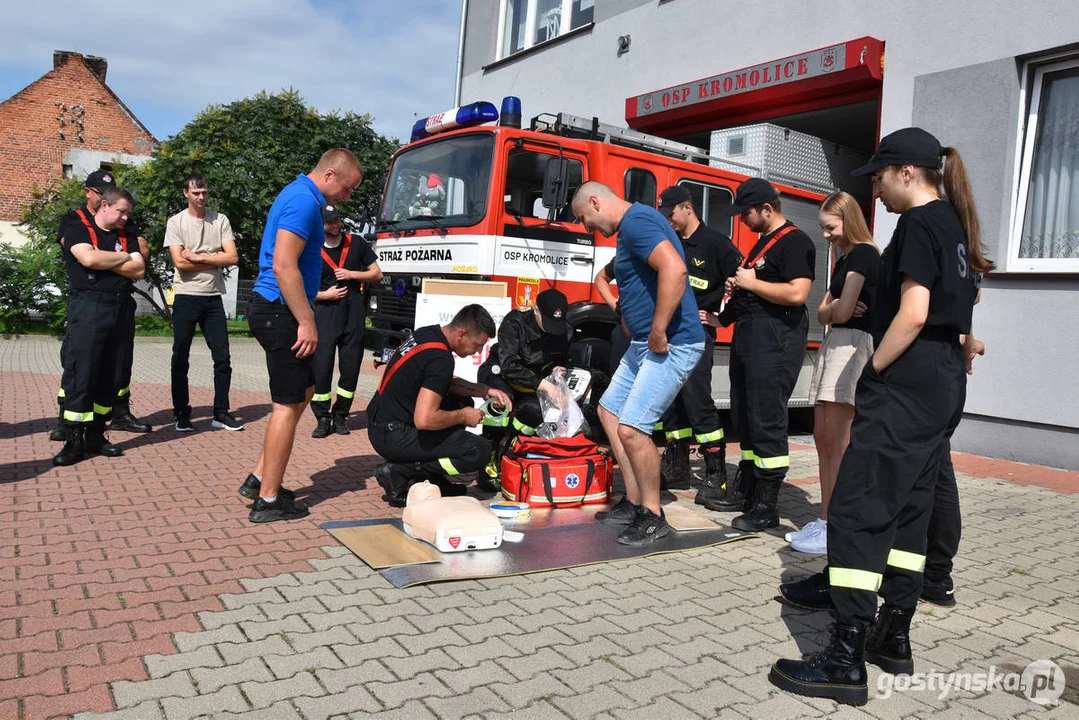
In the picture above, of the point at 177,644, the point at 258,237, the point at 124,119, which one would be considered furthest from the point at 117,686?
the point at 124,119

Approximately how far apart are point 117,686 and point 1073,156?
832 centimetres

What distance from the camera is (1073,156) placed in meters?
7.52

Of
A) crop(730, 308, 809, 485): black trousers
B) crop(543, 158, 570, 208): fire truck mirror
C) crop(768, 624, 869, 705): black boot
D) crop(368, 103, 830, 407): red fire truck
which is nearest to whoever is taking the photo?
crop(768, 624, 869, 705): black boot

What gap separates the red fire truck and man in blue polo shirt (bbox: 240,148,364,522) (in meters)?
2.17

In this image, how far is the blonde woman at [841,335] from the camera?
4.35 m

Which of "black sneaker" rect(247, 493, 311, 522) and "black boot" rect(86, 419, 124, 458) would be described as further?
"black boot" rect(86, 419, 124, 458)

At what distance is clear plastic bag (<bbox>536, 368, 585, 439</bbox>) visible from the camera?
5582mm

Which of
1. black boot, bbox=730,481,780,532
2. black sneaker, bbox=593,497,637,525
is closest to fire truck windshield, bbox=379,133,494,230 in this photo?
black sneaker, bbox=593,497,637,525

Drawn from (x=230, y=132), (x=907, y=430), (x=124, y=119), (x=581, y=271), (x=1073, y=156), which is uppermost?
(x=124, y=119)

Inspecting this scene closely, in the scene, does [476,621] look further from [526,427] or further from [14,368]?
[14,368]

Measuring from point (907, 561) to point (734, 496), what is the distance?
2428 millimetres

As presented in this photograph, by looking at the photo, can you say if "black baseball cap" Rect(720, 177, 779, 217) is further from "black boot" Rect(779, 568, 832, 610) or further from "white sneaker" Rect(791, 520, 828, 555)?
"black boot" Rect(779, 568, 832, 610)

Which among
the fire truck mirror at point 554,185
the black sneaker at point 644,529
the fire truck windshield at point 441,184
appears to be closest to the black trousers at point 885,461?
the black sneaker at point 644,529

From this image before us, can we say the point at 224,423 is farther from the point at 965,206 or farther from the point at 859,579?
the point at 965,206
